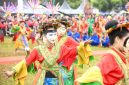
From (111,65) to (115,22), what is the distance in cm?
44

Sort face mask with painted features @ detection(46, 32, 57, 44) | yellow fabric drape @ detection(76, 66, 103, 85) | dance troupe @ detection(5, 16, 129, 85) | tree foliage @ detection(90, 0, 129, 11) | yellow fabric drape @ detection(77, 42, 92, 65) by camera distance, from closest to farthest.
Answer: yellow fabric drape @ detection(76, 66, 103, 85)
dance troupe @ detection(5, 16, 129, 85)
face mask with painted features @ detection(46, 32, 57, 44)
yellow fabric drape @ detection(77, 42, 92, 65)
tree foliage @ detection(90, 0, 129, 11)

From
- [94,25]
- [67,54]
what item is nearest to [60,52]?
[67,54]

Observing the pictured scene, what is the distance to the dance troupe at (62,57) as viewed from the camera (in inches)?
166

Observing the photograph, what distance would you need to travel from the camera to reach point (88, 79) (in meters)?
3.92

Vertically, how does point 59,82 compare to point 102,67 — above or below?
below

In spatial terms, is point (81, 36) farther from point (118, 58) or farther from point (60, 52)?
point (118, 58)

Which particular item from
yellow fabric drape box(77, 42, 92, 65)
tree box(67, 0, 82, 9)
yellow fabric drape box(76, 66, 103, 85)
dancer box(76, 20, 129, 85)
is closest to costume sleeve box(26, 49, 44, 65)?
yellow fabric drape box(77, 42, 92, 65)

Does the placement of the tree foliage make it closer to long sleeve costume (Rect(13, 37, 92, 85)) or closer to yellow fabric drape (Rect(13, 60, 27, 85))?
long sleeve costume (Rect(13, 37, 92, 85))

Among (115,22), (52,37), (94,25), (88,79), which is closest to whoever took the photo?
(88,79)

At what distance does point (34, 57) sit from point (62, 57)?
1.57ft

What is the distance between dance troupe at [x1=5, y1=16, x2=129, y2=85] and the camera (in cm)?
421

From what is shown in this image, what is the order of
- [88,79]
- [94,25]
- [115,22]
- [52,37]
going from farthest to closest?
[94,25]
[52,37]
[115,22]
[88,79]

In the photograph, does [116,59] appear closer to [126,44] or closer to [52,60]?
[126,44]

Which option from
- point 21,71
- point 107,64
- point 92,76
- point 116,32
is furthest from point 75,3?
point 92,76
